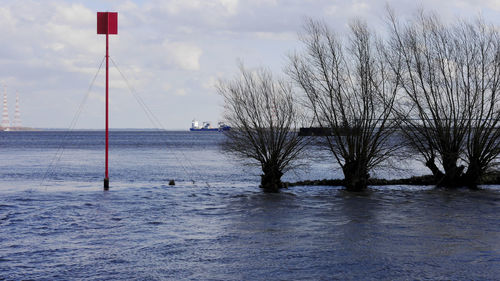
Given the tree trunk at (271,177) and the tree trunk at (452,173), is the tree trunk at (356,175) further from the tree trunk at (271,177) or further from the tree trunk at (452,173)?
the tree trunk at (452,173)

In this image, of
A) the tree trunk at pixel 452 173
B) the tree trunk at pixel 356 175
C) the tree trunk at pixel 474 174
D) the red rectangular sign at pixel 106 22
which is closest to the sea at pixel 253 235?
the tree trunk at pixel 474 174

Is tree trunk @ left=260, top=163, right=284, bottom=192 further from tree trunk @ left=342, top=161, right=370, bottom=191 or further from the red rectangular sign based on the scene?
Answer: the red rectangular sign

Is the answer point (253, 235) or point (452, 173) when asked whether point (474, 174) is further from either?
point (253, 235)

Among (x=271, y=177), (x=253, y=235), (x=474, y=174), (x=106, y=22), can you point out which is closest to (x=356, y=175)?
(x=271, y=177)

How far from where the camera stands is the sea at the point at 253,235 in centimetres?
1160

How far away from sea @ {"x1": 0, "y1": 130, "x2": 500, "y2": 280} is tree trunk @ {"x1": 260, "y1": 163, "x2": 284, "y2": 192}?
4.09 feet

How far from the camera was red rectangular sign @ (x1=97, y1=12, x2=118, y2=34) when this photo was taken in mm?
26078

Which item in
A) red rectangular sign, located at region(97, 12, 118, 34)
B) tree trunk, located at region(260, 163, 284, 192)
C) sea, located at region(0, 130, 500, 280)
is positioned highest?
red rectangular sign, located at region(97, 12, 118, 34)

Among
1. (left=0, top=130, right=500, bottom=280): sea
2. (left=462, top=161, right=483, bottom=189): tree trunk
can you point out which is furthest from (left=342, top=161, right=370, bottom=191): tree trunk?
(left=462, top=161, right=483, bottom=189): tree trunk

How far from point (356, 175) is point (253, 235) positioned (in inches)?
501

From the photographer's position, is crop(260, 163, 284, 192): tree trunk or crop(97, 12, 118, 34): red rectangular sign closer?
crop(97, 12, 118, 34): red rectangular sign

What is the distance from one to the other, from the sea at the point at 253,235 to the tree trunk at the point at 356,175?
65 centimetres

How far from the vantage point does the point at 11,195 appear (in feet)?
89.7

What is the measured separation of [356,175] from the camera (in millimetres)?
27203
